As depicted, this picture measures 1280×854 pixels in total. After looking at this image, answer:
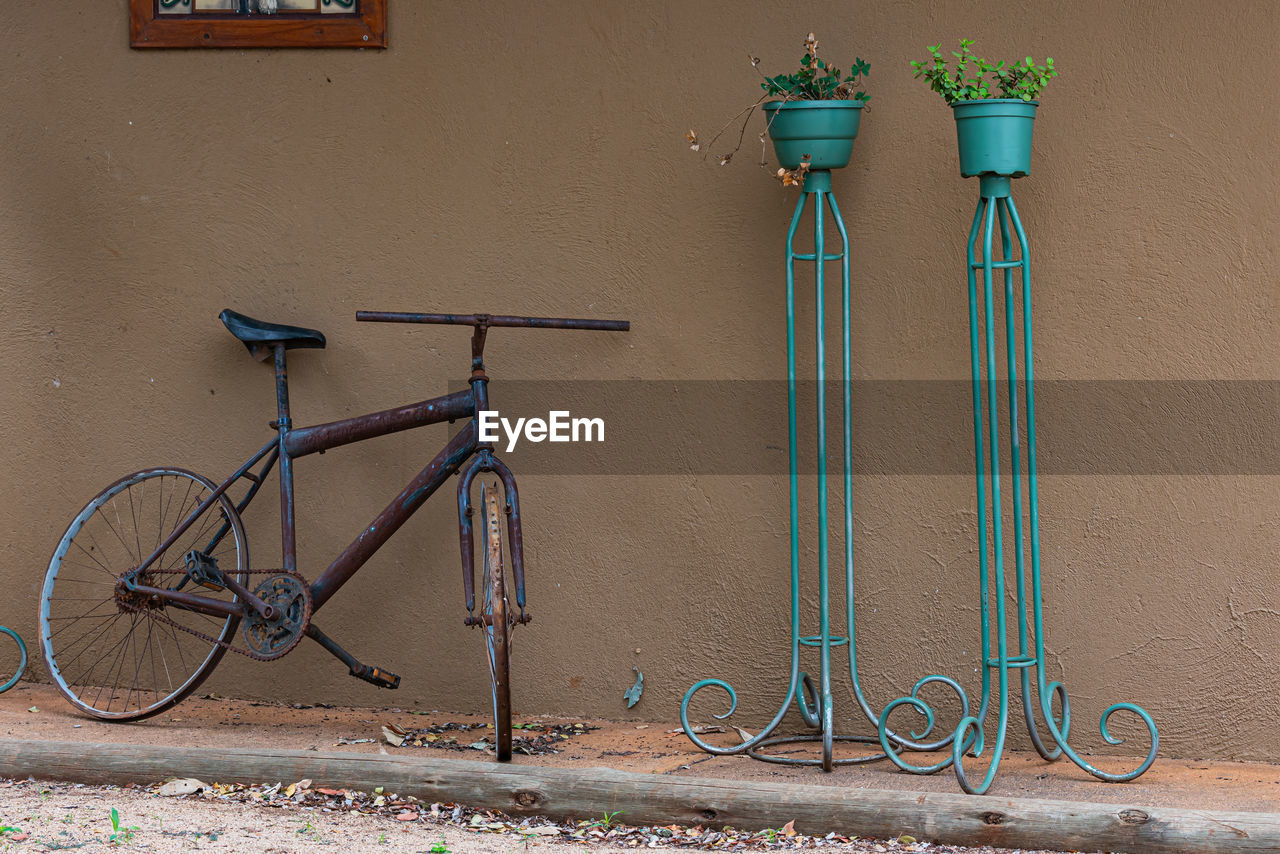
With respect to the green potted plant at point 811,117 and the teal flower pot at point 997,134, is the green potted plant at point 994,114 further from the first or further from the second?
the green potted plant at point 811,117

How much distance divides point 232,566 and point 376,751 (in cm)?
86

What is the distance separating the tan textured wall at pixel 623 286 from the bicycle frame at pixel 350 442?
0.24 metres

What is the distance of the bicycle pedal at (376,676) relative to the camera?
3.71 metres

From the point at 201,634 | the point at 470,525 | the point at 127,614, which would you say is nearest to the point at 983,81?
the point at 470,525

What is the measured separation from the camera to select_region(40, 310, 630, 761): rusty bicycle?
11.2ft

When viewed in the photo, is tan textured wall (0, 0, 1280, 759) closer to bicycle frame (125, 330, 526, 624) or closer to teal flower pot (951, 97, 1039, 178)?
bicycle frame (125, 330, 526, 624)

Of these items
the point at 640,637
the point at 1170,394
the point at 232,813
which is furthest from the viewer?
the point at 640,637

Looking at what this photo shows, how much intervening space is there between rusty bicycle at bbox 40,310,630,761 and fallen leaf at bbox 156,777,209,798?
509 millimetres

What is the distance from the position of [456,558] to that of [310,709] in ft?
2.31

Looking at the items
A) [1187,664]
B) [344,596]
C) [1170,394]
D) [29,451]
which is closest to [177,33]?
[29,451]

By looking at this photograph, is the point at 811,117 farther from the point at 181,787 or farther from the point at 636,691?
the point at 181,787

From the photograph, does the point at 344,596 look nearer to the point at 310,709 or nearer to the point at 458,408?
the point at 310,709

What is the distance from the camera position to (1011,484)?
3.65 metres

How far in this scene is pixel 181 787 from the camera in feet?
10.3
